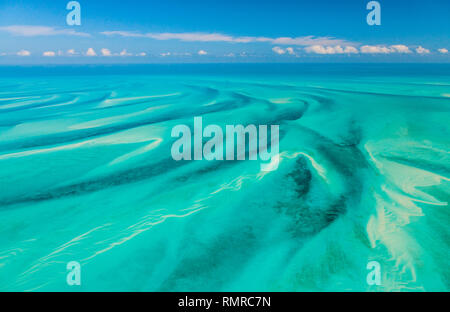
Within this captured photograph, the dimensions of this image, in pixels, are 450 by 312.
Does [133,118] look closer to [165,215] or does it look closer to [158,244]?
[165,215]

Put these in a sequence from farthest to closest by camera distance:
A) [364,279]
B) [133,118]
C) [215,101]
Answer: [215,101] → [133,118] → [364,279]

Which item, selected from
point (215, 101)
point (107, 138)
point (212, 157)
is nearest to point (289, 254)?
point (212, 157)

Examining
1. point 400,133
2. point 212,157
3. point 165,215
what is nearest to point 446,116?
point 400,133

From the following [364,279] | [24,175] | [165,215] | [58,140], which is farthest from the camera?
[58,140]

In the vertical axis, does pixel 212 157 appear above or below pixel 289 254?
above

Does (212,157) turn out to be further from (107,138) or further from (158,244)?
(107,138)

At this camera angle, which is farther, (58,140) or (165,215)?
(58,140)
